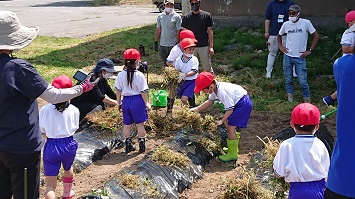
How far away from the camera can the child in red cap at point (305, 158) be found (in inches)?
146

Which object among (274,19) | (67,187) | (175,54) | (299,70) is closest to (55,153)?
(67,187)

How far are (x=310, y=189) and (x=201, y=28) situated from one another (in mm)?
6072

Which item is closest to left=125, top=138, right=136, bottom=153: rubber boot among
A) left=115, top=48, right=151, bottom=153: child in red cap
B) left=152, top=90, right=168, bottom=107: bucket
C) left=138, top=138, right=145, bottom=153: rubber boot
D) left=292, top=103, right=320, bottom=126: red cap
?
left=115, top=48, right=151, bottom=153: child in red cap

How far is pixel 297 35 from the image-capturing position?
822cm

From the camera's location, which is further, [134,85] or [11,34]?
[134,85]

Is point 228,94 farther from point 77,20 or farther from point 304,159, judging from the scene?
point 77,20

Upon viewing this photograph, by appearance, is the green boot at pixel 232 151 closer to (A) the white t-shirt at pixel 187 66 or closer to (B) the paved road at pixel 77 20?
(A) the white t-shirt at pixel 187 66

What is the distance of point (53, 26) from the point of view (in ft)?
68.5

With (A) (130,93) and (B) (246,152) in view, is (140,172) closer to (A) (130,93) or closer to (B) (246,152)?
(A) (130,93)

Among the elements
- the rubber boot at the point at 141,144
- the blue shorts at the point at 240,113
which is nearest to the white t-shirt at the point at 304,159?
the blue shorts at the point at 240,113

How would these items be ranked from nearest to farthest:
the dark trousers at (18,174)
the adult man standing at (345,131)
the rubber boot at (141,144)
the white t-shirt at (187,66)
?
1. the adult man standing at (345,131)
2. the dark trousers at (18,174)
3. the rubber boot at (141,144)
4. the white t-shirt at (187,66)

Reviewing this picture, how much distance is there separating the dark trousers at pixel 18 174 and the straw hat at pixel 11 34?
0.78 m

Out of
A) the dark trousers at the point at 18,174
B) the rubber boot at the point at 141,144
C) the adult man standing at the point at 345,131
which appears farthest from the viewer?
the rubber boot at the point at 141,144

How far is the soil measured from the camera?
17.8 feet
